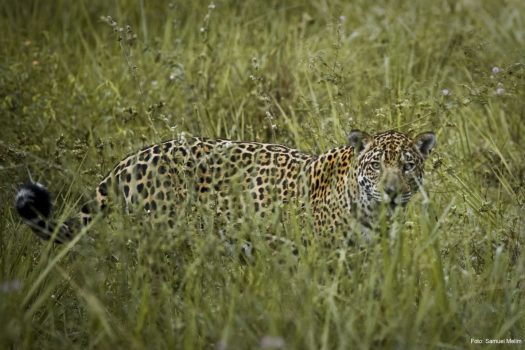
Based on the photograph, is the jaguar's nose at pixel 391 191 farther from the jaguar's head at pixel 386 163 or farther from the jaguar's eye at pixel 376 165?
the jaguar's eye at pixel 376 165

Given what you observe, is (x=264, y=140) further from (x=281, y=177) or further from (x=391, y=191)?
(x=391, y=191)

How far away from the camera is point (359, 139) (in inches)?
227

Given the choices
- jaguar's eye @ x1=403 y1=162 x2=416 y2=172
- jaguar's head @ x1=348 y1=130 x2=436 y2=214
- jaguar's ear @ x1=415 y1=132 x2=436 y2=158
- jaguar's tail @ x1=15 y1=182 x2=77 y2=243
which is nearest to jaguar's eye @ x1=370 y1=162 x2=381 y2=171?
jaguar's head @ x1=348 y1=130 x2=436 y2=214

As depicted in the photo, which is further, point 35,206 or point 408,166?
point 408,166

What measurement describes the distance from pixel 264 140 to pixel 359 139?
69.5 inches

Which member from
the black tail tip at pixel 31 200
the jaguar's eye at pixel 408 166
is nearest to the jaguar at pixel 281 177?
the jaguar's eye at pixel 408 166

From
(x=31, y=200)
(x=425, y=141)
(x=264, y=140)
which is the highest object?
(x=425, y=141)

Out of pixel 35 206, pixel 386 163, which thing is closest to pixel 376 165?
pixel 386 163

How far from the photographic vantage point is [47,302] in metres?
4.91

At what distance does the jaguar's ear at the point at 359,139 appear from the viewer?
5.76m

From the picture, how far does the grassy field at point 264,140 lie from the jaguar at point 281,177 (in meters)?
0.16

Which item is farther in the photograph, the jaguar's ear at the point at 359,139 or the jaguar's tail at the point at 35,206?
the jaguar's ear at the point at 359,139

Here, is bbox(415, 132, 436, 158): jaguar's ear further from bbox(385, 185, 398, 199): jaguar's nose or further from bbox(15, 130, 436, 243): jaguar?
bbox(385, 185, 398, 199): jaguar's nose

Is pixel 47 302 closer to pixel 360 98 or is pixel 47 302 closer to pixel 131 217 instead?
pixel 131 217
